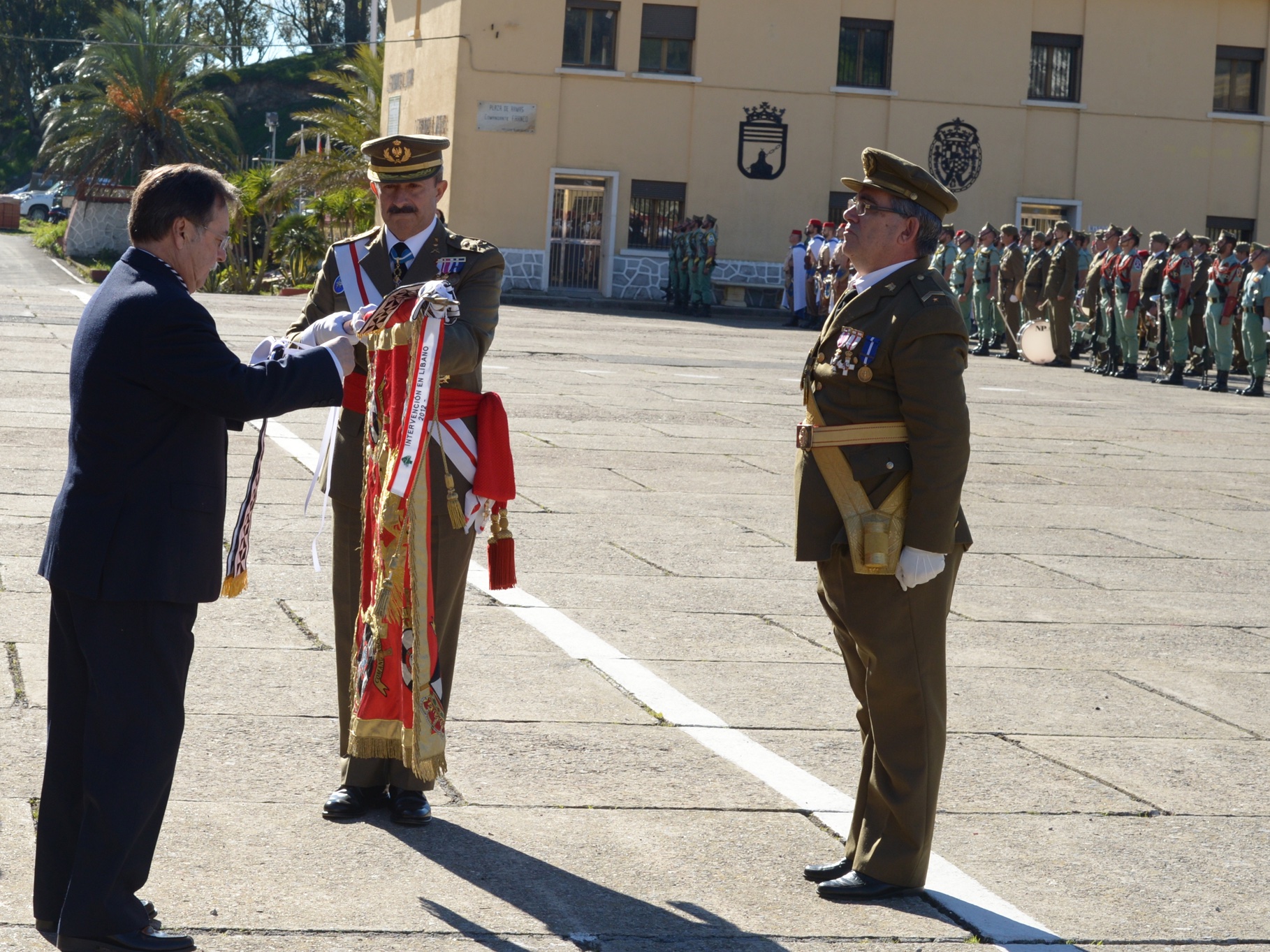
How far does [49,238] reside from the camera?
181 ft

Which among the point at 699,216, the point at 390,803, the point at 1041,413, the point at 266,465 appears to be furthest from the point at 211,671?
the point at 699,216

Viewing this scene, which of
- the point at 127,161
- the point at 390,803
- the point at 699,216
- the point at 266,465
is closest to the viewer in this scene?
the point at 390,803

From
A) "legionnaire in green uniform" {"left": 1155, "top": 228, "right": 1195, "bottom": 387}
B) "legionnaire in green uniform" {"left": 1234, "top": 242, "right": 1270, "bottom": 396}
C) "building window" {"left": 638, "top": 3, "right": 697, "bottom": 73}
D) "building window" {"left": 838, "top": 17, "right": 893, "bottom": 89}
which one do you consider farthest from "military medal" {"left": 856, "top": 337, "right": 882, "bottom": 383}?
"building window" {"left": 838, "top": 17, "right": 893, "bottom": 89}

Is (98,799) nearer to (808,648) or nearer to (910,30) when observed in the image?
(808,648)

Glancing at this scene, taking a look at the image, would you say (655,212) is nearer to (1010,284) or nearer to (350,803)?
(1010,284)

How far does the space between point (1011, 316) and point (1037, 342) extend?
1.97 m

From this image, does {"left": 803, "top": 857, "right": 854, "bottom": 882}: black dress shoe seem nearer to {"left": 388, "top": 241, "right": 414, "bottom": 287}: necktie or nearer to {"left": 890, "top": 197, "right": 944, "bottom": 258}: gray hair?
{"left": 890, "top": 197, "right": 944, "bottom": 258}: gray hair

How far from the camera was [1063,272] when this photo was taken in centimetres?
2625

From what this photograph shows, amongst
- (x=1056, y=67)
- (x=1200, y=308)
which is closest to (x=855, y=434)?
(x=1200, y=308)

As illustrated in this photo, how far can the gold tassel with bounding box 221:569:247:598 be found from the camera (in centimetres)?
450

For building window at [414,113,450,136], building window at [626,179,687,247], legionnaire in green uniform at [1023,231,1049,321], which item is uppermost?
building window at [414,113,450,136]

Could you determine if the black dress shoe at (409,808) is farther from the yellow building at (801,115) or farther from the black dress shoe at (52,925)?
the yellow building at (801,115)

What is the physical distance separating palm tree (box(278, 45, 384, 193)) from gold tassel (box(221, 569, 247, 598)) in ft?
113

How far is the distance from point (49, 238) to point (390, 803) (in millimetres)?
54415
